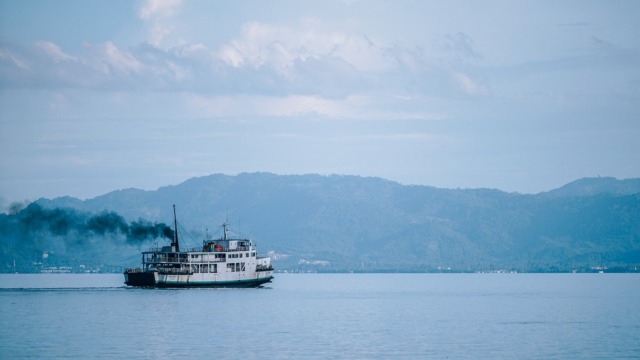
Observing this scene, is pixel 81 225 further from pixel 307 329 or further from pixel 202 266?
pixel 307 329

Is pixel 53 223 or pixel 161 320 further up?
pixel 53 223

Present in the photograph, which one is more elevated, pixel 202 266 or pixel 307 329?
pixel 202 266

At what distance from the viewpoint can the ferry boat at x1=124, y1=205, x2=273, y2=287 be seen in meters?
163

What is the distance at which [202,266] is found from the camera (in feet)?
542

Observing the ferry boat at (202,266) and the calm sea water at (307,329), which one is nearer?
the calm sea water at (307,329)

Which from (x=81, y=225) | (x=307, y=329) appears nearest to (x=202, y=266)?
(x=81, y=225)

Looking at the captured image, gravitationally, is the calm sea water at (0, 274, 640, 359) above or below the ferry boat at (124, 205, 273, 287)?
below

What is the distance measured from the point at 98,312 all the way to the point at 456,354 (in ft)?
187

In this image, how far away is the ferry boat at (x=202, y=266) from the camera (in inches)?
6427

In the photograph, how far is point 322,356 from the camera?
76062 millimetres

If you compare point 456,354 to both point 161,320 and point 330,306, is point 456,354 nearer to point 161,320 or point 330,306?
point 161,320

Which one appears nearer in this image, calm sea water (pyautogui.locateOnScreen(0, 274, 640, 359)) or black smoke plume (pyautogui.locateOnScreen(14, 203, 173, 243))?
calm sea water (pyautogui.locateOnScreen(0, 274, 640, 359))

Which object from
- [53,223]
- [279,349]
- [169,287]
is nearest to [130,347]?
[279,349]

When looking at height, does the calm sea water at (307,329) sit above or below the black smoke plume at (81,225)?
below
